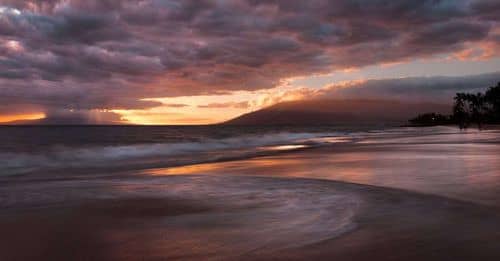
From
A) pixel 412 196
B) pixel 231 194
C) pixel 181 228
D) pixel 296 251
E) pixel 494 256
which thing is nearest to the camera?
pixel 494 256

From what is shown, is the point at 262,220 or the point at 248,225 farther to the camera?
the point at 262,220

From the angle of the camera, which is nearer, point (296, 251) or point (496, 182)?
point (296, 251)

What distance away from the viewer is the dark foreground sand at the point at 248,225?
16.3 feet

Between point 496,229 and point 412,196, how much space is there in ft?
9.32

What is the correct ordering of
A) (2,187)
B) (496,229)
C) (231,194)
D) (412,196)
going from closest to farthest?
(496,229) < (412,196) < (231,194) < (2,187)

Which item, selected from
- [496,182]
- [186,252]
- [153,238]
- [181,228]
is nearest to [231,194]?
[181,228]

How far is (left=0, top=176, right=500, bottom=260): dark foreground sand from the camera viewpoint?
16.3 ft

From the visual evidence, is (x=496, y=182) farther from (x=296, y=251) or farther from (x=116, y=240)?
(x=116, y=240)

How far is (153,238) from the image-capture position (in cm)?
571

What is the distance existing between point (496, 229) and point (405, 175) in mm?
6545

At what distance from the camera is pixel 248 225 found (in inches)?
249

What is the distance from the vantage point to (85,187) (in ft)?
38.1

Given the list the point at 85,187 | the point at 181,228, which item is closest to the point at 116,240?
the point at 181,228

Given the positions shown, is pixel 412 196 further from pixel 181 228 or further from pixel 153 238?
pixel 153 238
